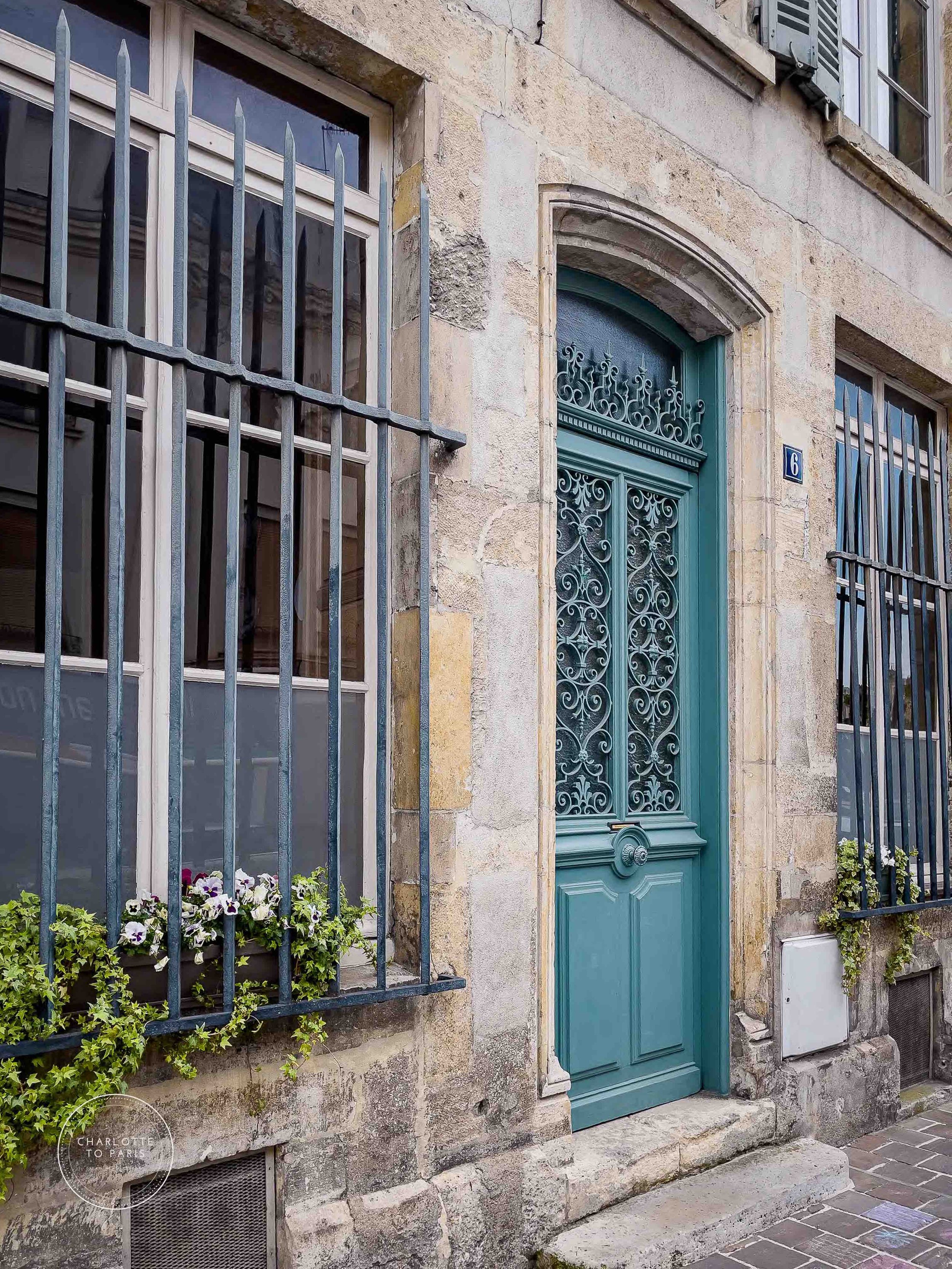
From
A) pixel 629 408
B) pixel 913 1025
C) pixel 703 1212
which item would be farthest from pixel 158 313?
pixel 913 1025

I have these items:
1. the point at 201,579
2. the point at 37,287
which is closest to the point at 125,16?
the point at 37,287

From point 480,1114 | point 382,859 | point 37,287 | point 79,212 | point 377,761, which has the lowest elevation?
point 480,1114

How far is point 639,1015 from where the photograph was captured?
4074 mm

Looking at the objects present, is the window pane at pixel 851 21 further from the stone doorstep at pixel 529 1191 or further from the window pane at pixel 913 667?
the stone doorstep at pixel 529 1191

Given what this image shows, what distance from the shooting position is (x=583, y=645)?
399 centimetres

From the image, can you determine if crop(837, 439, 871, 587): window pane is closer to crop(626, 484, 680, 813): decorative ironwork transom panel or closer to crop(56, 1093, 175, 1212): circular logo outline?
crop(626, 484, 680, 813): decorative ironwork transom panel

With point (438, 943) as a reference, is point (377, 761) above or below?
above

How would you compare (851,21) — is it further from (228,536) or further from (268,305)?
(228,536)

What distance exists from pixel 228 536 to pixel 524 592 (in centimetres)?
106

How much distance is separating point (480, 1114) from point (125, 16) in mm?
3163

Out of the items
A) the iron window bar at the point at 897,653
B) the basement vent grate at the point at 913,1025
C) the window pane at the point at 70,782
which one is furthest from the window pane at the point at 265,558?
the basement vent grate at the point at 913,1025

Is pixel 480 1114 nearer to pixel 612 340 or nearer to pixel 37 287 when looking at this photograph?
pixel 37 287

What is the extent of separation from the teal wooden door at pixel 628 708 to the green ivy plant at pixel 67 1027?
1636mm

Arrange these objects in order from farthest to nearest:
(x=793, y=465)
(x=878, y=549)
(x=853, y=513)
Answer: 1. (x=878, y=549)
2. (x=853, y=513)
3. (x=793, y=465)
